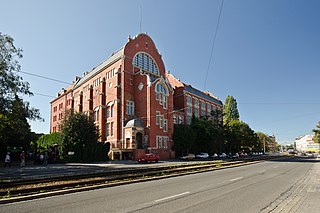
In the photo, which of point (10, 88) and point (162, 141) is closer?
point (10, 88)

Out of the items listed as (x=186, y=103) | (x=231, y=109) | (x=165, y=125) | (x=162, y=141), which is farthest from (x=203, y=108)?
(x=162, y=141)

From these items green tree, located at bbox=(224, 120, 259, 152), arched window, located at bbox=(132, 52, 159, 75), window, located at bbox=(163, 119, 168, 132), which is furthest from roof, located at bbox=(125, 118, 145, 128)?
green tree, located at bbox=(224, 120, 259, 152)

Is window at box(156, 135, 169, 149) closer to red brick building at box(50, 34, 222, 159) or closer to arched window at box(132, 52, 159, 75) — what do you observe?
red brick building at box(50, 34, 222, 159)

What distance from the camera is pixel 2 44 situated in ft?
97.3

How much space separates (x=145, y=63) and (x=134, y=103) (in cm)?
1002

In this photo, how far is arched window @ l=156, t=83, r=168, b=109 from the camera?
164ft

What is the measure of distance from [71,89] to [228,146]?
48.9 m

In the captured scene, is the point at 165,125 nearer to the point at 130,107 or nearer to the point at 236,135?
the point at 130,107

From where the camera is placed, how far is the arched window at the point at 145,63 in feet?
176

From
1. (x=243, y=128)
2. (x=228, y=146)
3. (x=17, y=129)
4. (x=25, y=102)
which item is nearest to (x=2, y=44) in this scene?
(x=25, y=102)

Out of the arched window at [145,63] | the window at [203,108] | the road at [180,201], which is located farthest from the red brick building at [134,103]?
the road at [180,201]

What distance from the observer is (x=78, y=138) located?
38000 millimetres

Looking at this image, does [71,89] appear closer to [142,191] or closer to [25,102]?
[25,102]

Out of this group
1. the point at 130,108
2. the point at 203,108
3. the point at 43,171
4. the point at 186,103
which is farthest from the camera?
the point at 203,108
